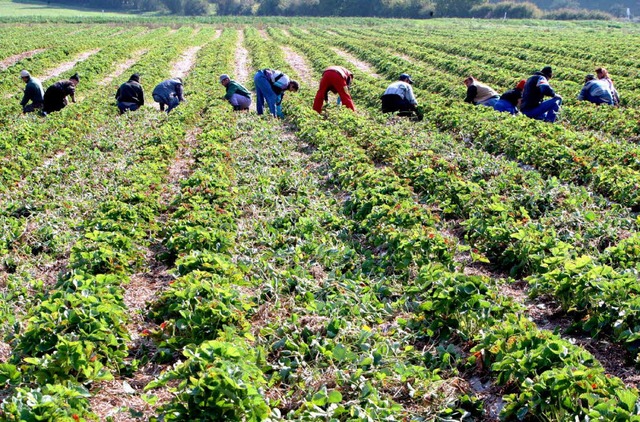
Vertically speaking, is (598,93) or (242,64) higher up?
(598,93)

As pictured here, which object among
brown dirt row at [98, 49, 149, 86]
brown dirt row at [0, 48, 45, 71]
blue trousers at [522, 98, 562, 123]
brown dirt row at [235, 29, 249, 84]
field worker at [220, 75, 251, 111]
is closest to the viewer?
blue trousers at [522, 98, 562, 123]

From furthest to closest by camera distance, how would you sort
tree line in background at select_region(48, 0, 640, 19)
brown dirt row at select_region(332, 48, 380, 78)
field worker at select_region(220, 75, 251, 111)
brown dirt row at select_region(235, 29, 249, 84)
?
tree line in background at select_region(48, 0, 640, 19) → brown dirt row at select_region(332, 48, 380, 78) → brown dirt row at select_region(235, 29, 249, 84) → field worker at select_region(220, 75, 251, 111)

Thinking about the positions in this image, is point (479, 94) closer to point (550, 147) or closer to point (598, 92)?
point (598, 92)

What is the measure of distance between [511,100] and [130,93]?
9.09m

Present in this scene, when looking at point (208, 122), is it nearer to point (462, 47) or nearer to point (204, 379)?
point (204, 379)

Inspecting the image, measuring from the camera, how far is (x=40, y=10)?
79.1 m

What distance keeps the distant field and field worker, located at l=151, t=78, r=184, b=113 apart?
66.1m

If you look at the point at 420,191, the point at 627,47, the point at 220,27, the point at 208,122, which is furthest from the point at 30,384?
the point at 220,27

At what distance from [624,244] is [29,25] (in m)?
59.0

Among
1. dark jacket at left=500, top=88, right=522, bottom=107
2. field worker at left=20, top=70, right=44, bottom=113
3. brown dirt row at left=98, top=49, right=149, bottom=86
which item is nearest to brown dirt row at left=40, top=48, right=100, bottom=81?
brown dirt row at left=98, top=49, right=149, bottom=86

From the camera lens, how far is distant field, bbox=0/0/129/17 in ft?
245

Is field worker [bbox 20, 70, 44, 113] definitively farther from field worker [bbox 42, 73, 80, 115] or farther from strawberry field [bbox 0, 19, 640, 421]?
strawberry field [bbox 0, 19, 640, 421]

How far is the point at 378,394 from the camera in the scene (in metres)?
3.77

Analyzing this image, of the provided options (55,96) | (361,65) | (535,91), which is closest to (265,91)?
(55,96)
